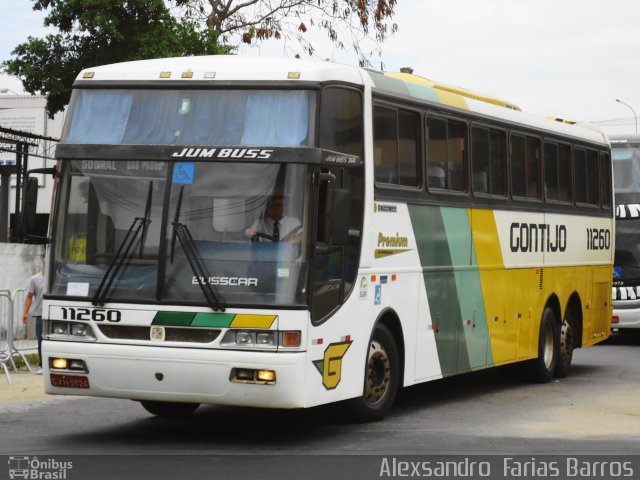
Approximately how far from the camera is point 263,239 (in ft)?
36.5

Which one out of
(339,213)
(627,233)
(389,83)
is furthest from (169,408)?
(627,233)

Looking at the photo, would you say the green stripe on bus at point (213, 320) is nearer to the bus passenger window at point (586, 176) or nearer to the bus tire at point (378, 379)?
the bus tire at point (378, 379)

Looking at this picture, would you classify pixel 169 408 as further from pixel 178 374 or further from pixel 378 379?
pixel 178 374

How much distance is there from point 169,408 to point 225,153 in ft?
10.6

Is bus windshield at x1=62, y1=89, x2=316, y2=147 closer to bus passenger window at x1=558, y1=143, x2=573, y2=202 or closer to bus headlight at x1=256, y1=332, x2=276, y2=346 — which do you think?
bus headlight at x1=256, y1=332, x2=276, y2=346

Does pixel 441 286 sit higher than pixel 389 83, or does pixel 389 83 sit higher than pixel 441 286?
pixel 389 83

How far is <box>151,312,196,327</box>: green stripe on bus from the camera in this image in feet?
36.6

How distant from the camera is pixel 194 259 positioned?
36.7 feet

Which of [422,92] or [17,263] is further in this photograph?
[17,263]

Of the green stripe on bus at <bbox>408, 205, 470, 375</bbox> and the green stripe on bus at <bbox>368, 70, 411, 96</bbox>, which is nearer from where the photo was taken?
the green stripe on bus at <bbox>368, 70, 411, 96</bbox>

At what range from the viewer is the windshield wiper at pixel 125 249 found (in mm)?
11383

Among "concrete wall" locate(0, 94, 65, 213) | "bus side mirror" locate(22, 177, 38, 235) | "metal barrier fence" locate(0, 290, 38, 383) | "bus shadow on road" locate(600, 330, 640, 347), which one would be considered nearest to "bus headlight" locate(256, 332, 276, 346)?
"bus side mirror" locate(22, 177, 38, 235)

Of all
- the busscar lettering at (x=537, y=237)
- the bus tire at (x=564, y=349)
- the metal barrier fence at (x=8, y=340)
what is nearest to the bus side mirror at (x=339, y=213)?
the busscar lettering at (x=537, y=237)

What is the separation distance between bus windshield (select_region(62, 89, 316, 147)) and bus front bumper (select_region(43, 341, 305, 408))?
177 centimetres
